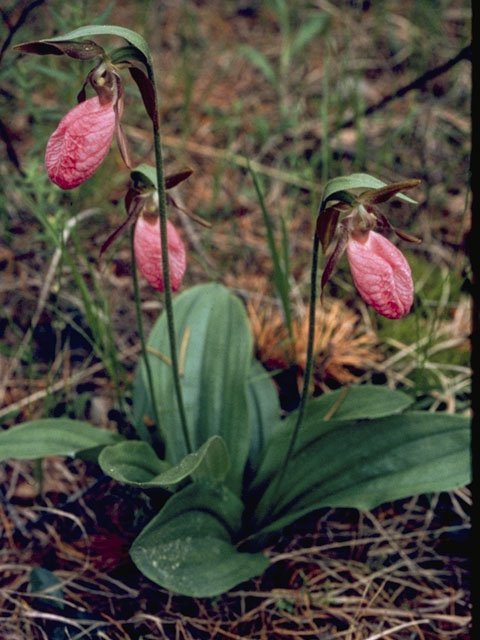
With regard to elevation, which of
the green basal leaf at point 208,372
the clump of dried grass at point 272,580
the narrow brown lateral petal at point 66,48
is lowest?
the clump of dried grass at point 272,580

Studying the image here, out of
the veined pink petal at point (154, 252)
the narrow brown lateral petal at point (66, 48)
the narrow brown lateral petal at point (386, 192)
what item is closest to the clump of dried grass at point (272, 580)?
the veined pink petal at point (154, 252)

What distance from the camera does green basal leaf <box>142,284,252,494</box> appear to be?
1.99 meters

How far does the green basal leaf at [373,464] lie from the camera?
175cm

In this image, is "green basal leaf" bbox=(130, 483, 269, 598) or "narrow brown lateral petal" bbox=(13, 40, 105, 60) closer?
"narrow brown lateral petal" bbox=(13, 40, 105, 60)

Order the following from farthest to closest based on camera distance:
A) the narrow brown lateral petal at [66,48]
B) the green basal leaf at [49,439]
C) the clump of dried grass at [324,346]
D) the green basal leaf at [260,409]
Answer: the clump of dried grass at [324,346] → the green basal leaf at [260,409] → the green basal leaf at [49,439] → the narrow brown lateral petal at [66,48]

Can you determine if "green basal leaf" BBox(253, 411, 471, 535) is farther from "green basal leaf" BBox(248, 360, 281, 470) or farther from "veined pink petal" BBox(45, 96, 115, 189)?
"veined pink petal" BBox(45, 96, 115, 189)

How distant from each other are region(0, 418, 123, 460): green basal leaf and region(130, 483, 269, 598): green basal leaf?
0.28 m

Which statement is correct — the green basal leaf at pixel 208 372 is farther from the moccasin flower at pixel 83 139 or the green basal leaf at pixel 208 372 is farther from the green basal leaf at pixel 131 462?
the moccasin flower at pixel 83 139

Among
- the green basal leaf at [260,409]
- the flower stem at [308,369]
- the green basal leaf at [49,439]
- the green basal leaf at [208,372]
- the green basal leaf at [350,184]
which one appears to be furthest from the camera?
the green basal leaf at [260,409]

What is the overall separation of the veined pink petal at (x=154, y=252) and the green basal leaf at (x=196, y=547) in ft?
1.82

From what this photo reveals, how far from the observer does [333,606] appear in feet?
6.05

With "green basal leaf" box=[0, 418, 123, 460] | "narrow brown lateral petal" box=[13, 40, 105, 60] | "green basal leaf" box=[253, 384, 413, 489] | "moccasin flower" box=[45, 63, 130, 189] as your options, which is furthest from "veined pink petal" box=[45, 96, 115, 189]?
"green basal leaf" box=[253, 384, 413, 489]

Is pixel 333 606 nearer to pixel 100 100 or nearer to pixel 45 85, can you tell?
pixel 100 100

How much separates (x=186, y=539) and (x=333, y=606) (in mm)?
506
